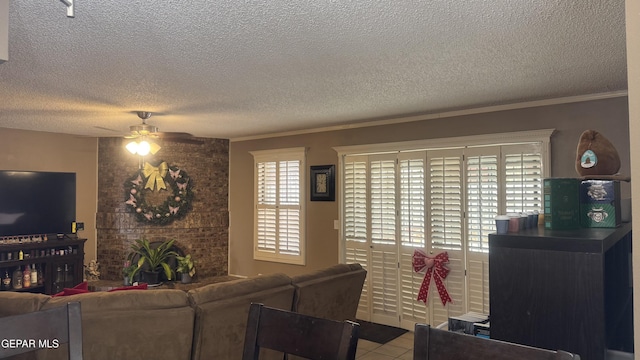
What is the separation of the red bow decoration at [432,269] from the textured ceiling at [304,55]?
5.29 ft

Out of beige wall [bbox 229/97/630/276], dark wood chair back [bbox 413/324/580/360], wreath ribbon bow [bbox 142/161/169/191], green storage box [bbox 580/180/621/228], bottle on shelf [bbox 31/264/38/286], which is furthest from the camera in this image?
wreath ribbon bow [bbox 142/161/169/191]

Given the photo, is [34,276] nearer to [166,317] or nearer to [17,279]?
[17,279]

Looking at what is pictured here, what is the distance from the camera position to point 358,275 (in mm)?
4078

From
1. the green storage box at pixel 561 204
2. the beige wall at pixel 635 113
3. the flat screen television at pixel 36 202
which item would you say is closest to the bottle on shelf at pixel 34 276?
the flat screen television at pixel 36 202

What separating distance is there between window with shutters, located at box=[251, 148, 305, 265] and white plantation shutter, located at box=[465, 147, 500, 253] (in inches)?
94.0

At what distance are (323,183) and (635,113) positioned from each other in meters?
4.99

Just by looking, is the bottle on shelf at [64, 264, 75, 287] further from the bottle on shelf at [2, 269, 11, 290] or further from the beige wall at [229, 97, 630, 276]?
the beige wall at [229, 97, 630, 276]

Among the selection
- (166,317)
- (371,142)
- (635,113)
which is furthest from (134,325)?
(371,142)

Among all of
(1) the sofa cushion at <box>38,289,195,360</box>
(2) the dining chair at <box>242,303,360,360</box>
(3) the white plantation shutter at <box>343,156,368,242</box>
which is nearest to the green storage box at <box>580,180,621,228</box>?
(2) the dining chair at <box>242,303,360,360</box>

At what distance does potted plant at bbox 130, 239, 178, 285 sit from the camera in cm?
652

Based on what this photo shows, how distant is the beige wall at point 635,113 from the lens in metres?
1.02

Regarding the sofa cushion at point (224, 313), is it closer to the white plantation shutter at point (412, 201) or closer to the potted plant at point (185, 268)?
the white plantation shutter at point (412, 201)

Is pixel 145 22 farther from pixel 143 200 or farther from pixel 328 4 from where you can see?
pixel 143 200

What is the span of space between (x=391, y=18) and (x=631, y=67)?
137cm
